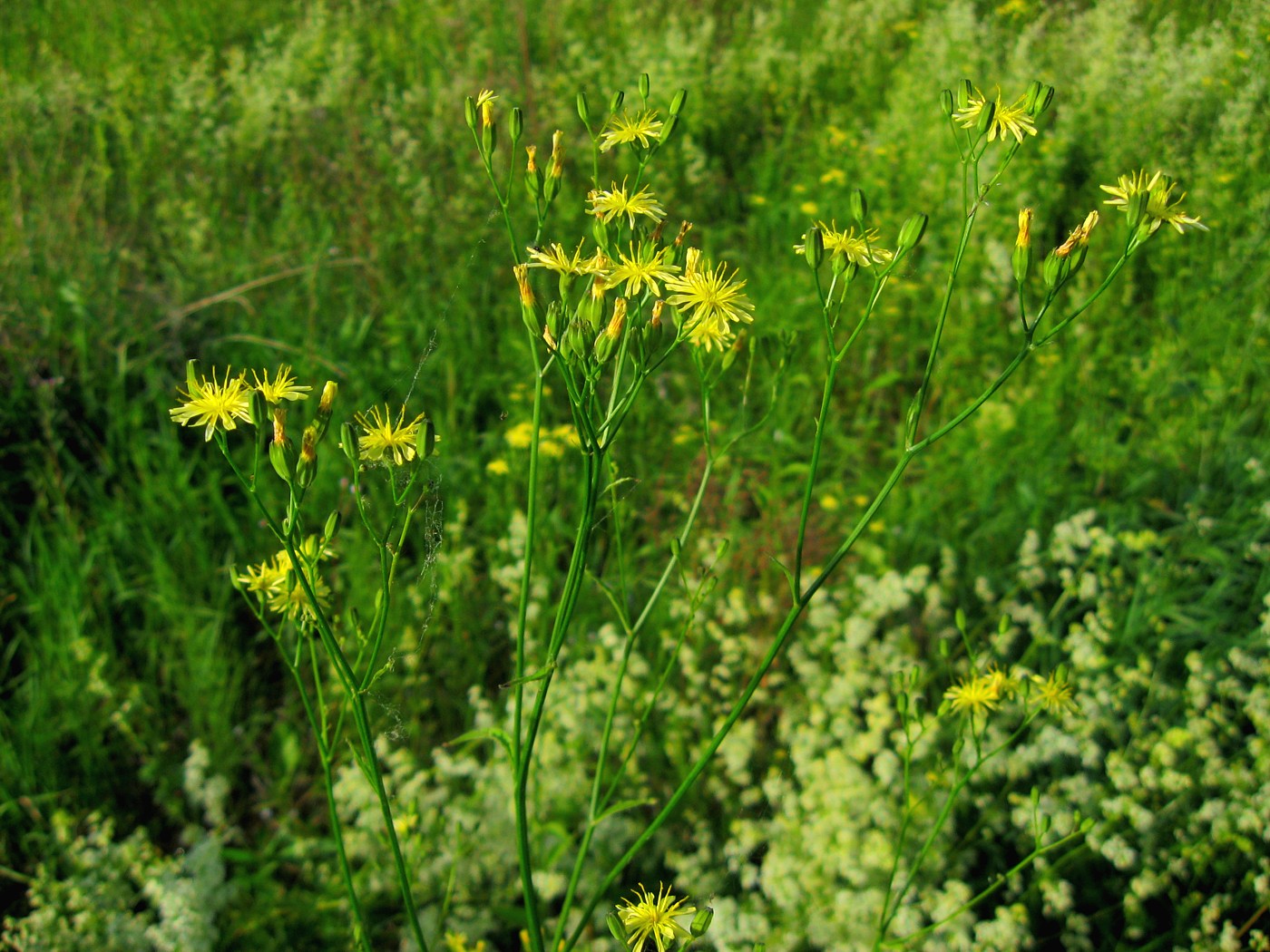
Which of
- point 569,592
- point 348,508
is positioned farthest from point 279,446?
point 348,508

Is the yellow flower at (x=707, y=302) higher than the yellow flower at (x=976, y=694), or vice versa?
the yellow flower at (x=707, y=302)

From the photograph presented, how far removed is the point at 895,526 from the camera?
249 centimetres

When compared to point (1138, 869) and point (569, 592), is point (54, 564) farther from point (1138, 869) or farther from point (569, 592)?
point (1138, 869)

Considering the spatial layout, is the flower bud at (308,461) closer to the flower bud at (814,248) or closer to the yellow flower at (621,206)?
the yellow flower at (621,206)

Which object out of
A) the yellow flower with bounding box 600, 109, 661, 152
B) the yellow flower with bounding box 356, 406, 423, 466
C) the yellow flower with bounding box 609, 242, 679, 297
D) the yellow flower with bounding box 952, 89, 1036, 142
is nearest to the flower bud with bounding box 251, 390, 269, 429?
the yellow flower with bounding box 356, 406, 423, 466

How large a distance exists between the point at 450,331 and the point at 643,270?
214cm

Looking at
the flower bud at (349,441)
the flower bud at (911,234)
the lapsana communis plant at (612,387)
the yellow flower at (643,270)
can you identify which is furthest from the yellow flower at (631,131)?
the flower bud at (349,441)

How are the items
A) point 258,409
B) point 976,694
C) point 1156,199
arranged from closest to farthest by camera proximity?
point 258,409
point 1156,199
point 976,694

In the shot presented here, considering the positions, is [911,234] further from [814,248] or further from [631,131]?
[631,131]

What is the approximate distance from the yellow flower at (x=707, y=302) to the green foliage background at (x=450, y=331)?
768 mm

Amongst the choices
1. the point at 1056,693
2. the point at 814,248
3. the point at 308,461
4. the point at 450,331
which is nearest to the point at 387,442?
the point at 308,461

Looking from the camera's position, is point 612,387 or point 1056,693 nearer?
point 612,387

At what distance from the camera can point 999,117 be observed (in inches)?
42.6

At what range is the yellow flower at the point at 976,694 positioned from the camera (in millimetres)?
1321
